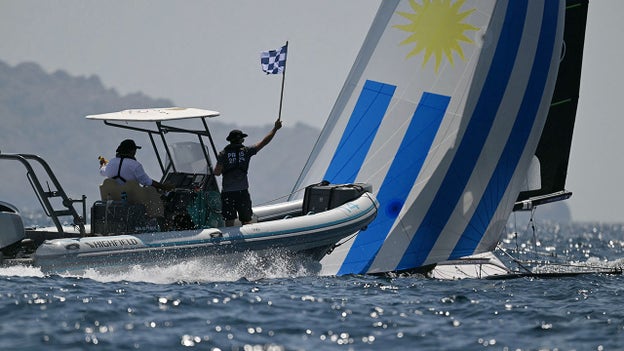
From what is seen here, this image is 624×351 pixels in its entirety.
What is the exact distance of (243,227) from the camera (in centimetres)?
1315

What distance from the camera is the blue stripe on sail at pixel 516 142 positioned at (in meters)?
15.5

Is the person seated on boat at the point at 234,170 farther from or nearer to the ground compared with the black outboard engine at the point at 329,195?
farther from the ground

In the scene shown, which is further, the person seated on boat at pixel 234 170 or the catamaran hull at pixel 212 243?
the person seated on boat at pixel 234 170

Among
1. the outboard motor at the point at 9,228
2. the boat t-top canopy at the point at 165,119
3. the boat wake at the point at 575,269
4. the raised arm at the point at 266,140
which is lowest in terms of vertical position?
the boat wake at the point at 575,269

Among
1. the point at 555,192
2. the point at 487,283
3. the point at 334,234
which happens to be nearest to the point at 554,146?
the point at 555,192

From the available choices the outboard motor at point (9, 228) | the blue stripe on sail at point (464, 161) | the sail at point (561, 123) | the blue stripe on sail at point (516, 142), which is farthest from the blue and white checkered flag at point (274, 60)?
the sail at point (561, 123)

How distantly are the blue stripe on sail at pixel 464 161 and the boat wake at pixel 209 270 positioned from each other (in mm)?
2139

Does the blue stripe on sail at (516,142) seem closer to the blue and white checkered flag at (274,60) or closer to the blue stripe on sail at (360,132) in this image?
the blue stripe on sail at (360,132)

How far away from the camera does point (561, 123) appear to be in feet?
59.3

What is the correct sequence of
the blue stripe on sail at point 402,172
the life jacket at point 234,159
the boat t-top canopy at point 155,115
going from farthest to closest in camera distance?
the blue stripe on sail at point 402,172 → the life jacket at point 234,159 → the boat t-top canopy at point 155,115

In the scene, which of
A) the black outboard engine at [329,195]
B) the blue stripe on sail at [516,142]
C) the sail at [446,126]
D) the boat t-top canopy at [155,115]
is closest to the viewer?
the boat t-top canopy at [155,115]

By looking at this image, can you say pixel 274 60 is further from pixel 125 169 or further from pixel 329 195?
pixel 125 169

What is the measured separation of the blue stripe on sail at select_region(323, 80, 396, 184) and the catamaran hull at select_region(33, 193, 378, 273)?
4.18ft

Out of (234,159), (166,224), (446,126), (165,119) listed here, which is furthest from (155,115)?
(446,126)
